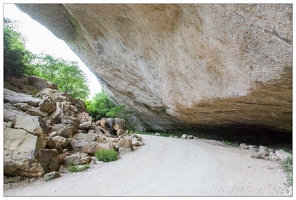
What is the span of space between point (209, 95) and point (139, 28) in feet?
12.6

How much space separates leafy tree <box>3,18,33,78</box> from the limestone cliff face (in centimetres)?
187

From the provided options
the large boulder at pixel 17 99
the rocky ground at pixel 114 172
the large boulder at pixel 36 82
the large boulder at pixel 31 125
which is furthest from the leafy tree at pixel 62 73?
the large boulder at pixel 31 125

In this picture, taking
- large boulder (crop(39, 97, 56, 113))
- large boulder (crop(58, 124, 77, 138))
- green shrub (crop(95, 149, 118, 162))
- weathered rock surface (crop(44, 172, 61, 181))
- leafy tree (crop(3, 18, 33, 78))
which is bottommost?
weathered rock surface (crop(44, 172, 61, 181))

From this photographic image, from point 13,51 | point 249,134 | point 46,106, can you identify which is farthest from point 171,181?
point 249,134

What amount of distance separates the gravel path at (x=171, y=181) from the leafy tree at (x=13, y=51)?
375 inches

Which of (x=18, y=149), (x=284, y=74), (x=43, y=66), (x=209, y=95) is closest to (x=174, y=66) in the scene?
(x=209, y=95)

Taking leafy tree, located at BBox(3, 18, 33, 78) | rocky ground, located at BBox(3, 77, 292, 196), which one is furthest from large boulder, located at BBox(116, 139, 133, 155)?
leafy tree, located at BBox(3, 18, 33, 78)

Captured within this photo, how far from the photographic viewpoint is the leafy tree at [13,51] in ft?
34.6

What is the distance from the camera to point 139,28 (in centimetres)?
701

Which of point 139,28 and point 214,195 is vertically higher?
point 139,28

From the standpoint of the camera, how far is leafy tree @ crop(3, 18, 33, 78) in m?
10.6

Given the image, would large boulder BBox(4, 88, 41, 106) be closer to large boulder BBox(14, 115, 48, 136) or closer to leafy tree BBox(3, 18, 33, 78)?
leafy tree BBox(3, 18, 33, 78)

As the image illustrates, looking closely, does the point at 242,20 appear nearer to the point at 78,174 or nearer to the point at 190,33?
the point at 190,33

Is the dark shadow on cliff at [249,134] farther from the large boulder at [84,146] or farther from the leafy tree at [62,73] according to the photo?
the leafy tree at [62,73]
